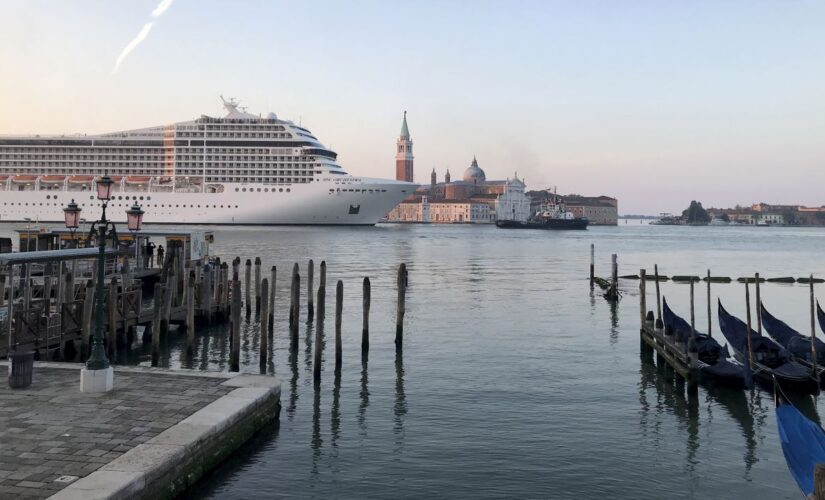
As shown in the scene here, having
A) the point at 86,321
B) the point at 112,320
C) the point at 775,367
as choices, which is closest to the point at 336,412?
the point at 112,320

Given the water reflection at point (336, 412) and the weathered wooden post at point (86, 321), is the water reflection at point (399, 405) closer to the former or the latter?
the water reflection at point (336, 412)

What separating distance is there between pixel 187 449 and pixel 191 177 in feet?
301

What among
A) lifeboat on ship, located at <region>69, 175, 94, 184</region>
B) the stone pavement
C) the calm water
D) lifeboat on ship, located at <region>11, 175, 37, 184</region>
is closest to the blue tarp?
the calm water

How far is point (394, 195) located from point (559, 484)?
89.3m

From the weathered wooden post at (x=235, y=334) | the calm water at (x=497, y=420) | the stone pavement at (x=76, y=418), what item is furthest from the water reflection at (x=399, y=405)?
the weathered wooden post at (x=235, y=334)

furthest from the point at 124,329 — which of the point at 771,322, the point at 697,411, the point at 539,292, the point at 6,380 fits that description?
the point at 539,292

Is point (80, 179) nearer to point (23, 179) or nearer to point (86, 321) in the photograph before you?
point (23, 179)

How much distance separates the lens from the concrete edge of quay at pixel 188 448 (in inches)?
281

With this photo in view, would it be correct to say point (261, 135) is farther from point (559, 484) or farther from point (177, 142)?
point (559, 484)

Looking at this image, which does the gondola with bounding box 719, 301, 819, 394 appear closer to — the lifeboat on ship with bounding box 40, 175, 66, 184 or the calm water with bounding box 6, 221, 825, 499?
the calm water with bounding box 6, 221, 825, 499

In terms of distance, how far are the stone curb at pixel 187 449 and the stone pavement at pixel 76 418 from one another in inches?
7.7

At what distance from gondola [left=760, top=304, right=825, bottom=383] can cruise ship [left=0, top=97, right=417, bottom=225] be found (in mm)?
78600

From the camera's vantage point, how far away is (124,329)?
18.0 metres

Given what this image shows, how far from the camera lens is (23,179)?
93.5 m
